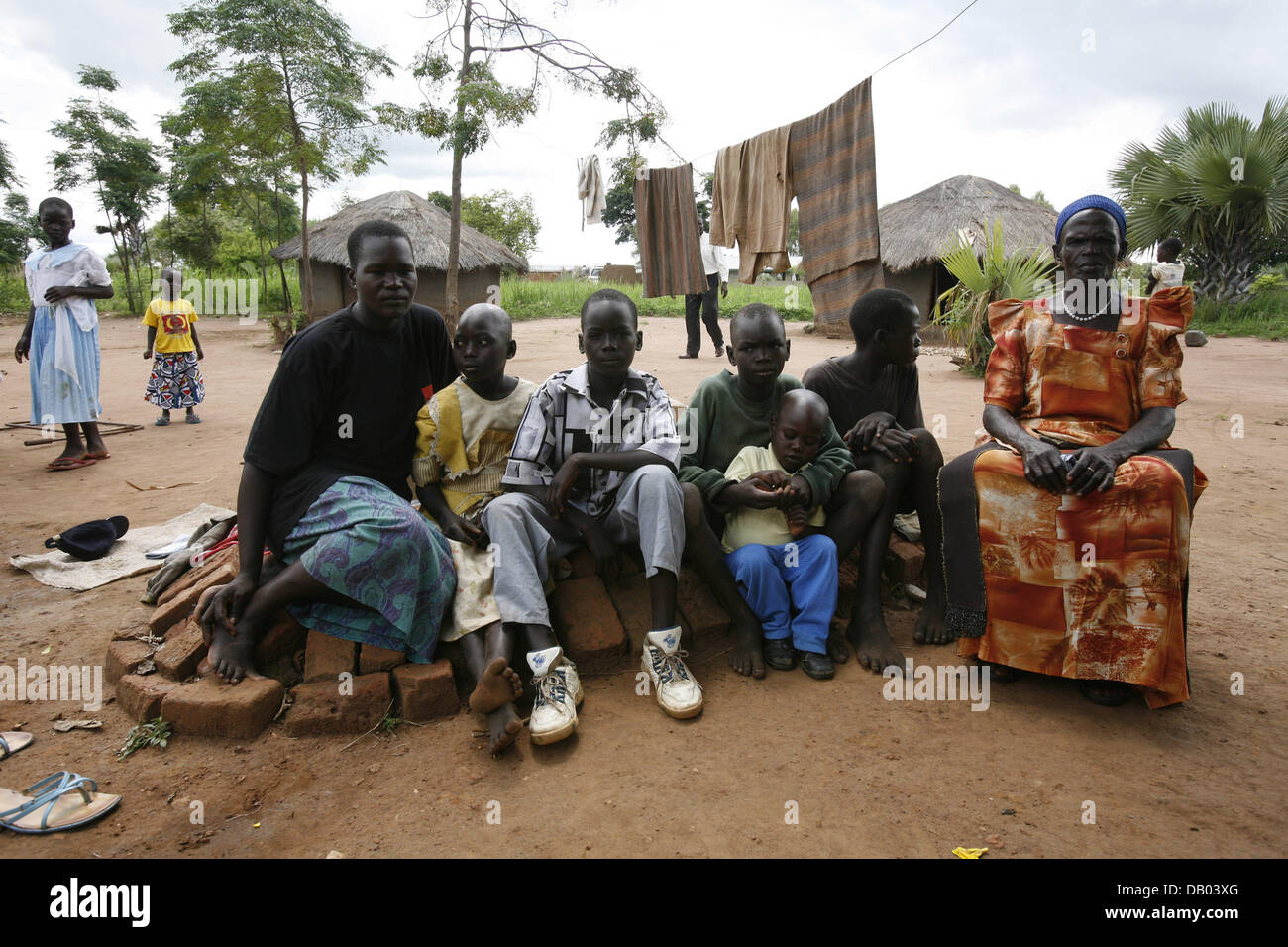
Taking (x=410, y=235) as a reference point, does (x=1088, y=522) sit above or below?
below

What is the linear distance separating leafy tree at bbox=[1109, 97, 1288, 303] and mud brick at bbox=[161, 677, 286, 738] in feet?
54.5

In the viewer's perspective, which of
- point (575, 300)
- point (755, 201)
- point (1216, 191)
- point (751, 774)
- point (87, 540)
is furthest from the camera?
point (575, 300)

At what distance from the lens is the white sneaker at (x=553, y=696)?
2189 mm

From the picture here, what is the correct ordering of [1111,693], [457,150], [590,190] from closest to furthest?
1. [1111,693]
2. [590,190]
3. [457,150]

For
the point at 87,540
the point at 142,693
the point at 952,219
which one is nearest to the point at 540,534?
the point at 142,693

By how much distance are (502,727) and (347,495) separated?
946 mm

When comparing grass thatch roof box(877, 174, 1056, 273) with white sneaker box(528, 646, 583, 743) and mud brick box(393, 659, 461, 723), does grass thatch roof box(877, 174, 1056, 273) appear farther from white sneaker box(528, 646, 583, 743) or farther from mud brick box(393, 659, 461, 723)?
mud brick box(393, 659, 461, 723)

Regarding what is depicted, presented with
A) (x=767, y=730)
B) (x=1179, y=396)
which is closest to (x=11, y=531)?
(x=767, y=730)

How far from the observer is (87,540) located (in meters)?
3.68

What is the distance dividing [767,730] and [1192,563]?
101 inches

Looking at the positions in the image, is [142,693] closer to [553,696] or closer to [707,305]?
[553,696]

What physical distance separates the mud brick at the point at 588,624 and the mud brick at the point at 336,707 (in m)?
0.65

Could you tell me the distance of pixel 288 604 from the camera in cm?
248

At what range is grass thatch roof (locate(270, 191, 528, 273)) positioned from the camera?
17.4 meters
